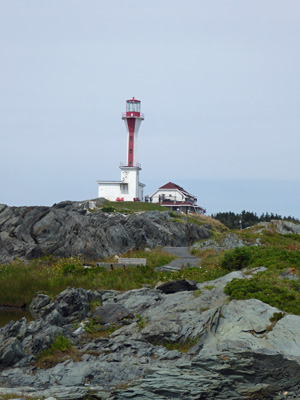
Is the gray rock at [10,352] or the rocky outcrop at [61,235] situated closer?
the gray rock at [10,352]

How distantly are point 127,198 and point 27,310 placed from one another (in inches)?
3228

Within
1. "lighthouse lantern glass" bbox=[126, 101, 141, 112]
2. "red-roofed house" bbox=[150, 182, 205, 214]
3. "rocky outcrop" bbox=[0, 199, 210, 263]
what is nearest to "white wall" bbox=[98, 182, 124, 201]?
"red-roofed house" bbox=[150, 182, 205, 214]

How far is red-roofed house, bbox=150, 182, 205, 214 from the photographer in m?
117

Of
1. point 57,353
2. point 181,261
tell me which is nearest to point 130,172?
point 181,261

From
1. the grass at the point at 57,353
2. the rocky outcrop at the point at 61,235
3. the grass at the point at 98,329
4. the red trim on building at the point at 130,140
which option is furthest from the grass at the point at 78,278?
the red trim on building at the point at 130,140

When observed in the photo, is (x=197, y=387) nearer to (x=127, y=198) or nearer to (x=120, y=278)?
(x=120, y=278)

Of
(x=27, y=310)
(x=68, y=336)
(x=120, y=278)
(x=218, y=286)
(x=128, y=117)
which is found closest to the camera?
(x=68, y=336)

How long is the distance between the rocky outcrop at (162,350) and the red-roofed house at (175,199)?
91.3 metres

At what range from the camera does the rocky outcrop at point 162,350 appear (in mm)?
13945

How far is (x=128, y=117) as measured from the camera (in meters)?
110

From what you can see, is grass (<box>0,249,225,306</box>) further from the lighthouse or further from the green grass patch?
the lighthouse

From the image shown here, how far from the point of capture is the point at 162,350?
59.3 feet

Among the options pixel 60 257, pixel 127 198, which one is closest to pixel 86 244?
pixel 60 257

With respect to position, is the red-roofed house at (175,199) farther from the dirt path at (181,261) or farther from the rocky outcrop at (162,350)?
the rocky outcrop at (162,350)
